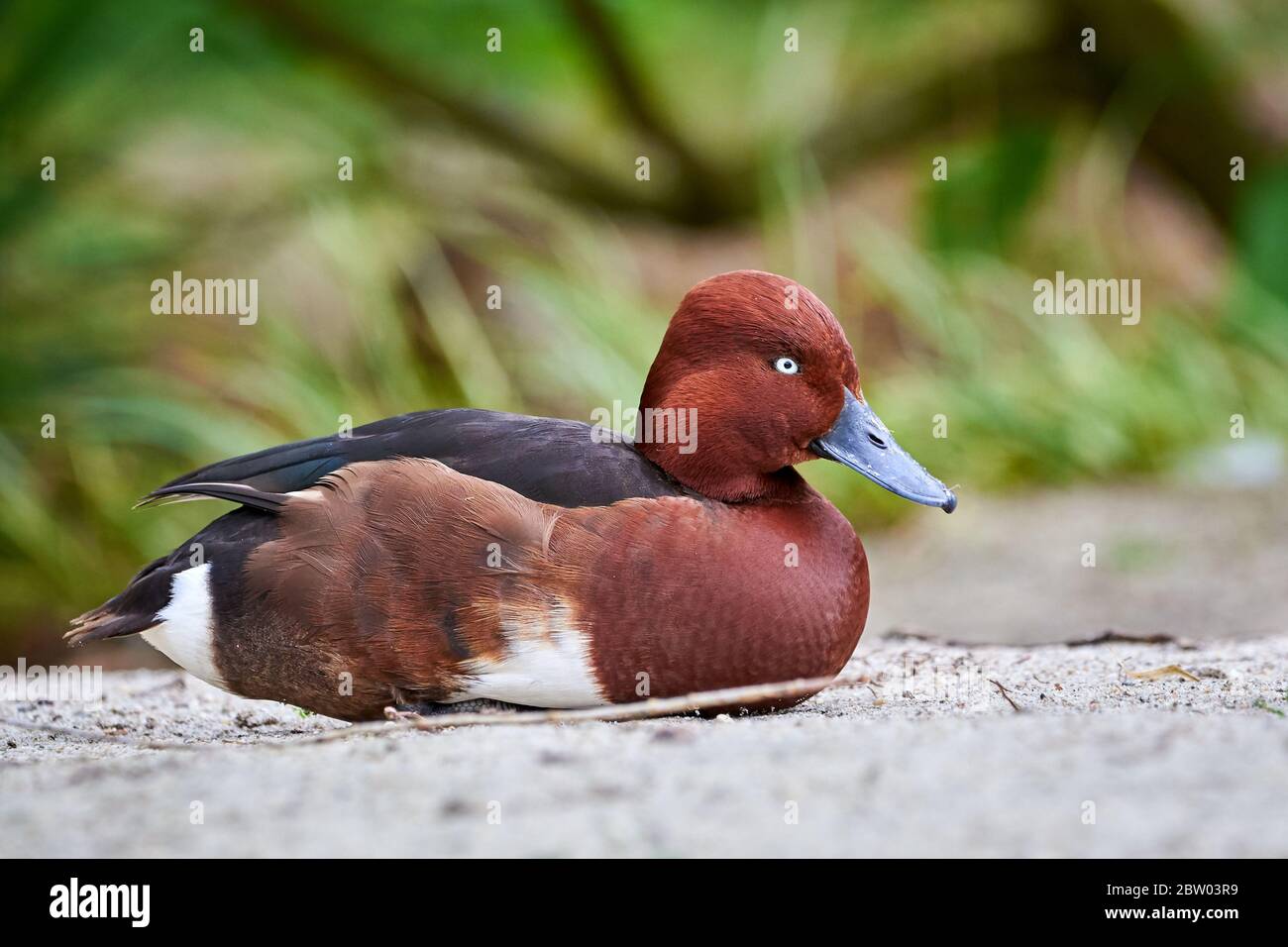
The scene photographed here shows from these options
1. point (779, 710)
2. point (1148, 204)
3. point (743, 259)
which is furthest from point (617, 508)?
point (1148, 204)

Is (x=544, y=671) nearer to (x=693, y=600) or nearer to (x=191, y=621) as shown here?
(x=693, y=600)

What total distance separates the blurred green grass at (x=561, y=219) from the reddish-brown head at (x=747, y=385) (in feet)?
10.4

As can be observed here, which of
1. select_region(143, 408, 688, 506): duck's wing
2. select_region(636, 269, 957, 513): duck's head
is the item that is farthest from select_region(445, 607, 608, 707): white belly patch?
select_region(636, 269, 957, 513): duck's head

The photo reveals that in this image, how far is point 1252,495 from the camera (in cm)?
579

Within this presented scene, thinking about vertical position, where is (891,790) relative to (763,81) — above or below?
below

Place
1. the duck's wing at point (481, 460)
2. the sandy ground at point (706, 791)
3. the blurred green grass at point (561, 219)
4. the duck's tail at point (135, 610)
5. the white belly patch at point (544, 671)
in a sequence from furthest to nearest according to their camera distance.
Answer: the blurred green grass at point (561, 219) → the duck's tail at point (135, 610) → the duck's wing at point (481, 460) → the white belly patch at point (544, 671) → the sandy ground at point (706, 791)

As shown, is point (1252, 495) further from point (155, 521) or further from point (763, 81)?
point (155, 521)

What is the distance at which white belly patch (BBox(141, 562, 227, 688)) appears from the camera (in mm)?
2820

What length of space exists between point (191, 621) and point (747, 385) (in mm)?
1162

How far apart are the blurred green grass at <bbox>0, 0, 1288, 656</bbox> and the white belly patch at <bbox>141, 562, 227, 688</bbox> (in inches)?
113

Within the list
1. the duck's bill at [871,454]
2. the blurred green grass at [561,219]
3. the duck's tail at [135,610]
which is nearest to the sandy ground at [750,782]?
the duck's tail at [135,610]

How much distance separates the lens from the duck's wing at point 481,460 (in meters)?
2.74

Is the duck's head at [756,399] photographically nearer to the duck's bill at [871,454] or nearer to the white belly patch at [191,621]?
the duck's bill at [871,454]

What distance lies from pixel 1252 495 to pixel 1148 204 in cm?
381
